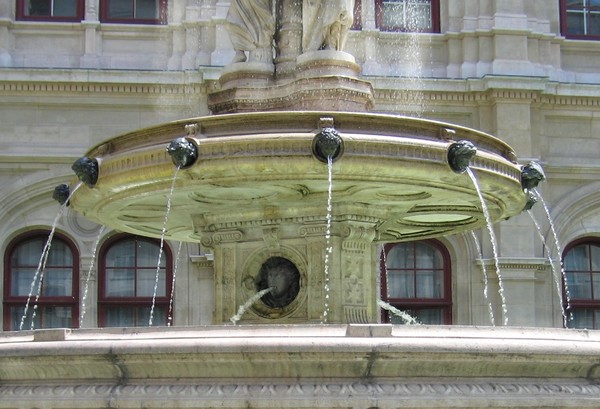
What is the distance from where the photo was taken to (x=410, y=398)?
771 centimetres

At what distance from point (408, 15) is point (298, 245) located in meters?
14.2

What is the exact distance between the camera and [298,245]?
11906 millimetres

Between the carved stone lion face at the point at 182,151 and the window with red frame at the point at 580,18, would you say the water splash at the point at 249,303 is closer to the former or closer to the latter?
the carved stone lion face at the point at 182,151

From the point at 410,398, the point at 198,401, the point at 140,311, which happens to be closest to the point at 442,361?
the point at 410,398

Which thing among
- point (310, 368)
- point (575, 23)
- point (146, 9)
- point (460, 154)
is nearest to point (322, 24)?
point (460, 154)

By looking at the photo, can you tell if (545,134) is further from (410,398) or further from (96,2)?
(410,398)

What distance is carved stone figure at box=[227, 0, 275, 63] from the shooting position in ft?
40.7

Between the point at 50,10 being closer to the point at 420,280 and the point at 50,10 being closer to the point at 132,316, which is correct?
the point at 132,316

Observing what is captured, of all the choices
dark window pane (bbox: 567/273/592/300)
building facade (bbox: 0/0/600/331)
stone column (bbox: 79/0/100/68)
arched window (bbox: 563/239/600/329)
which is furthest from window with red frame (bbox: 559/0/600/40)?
stone column (bbox: 79/0/100/68)

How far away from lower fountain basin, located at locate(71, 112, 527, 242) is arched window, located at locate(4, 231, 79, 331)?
10.8m

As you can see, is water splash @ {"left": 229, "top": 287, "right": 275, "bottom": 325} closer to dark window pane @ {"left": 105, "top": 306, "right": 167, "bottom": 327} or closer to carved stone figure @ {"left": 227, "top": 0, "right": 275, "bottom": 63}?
carved stone figure @ {"left": 227, "top": 0, "right": 275, "bottom": 63}

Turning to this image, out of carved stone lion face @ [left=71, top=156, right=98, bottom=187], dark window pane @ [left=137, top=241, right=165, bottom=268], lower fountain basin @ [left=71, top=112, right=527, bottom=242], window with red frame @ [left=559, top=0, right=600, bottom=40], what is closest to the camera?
lower fountain basin @ [left=71, top=112, right=527, bottom=242]

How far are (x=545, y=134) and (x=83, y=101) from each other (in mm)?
8481

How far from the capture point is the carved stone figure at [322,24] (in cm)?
1213
